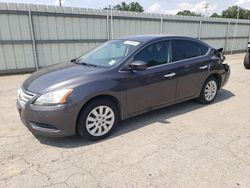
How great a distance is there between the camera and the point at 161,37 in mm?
4066

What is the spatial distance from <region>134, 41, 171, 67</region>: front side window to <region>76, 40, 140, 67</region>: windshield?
0.63 feet

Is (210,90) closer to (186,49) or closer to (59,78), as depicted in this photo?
(186,49)

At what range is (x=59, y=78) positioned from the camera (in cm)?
321

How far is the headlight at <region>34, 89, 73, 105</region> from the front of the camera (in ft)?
9.61

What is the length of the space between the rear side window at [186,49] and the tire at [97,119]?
1.68 m

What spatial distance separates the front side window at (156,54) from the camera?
12.2ft

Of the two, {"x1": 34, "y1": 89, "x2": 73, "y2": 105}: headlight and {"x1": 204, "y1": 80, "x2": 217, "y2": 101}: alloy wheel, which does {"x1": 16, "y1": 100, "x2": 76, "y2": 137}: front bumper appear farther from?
{"x1": 204, "y1": 80, "x2": 217, "y2": 101}: alloy wheel

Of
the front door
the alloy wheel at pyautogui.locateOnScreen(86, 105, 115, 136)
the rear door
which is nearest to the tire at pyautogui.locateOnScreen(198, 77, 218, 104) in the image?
the rear door

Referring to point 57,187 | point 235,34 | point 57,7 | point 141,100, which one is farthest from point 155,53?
point 235,34

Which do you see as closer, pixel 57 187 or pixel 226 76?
pixel 57 187

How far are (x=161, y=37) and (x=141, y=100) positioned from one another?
1291 mm

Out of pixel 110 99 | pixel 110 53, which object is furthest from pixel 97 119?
pixel 110 53

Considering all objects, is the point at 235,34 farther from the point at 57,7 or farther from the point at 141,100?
the point at 141,100

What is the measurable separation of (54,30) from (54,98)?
6698 millimetres
